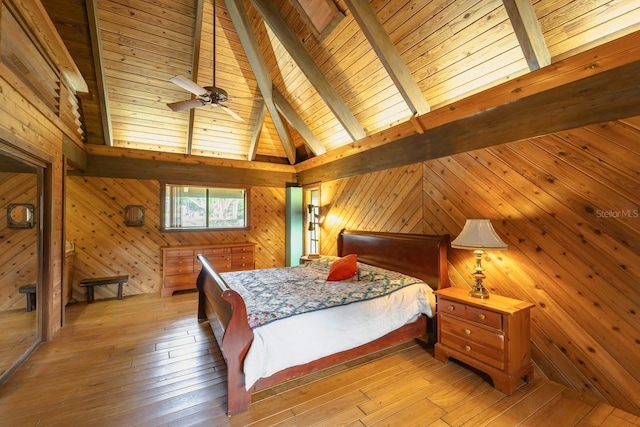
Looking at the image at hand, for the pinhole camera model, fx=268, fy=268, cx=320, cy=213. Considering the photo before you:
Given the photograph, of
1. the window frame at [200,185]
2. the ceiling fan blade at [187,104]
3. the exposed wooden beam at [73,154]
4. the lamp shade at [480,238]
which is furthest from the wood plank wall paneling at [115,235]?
the lamp shade at [480,238]

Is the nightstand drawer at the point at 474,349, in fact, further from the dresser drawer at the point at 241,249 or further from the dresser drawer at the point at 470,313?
the dresser drawer at the point at 241,249

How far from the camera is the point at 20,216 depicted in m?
3.03

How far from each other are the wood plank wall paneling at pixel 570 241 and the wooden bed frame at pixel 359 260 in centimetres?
30

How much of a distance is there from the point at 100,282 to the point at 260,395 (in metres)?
4.10

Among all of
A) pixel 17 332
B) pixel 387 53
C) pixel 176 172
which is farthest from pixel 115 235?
pixel 387 53

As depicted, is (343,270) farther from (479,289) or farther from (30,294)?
(30,294)

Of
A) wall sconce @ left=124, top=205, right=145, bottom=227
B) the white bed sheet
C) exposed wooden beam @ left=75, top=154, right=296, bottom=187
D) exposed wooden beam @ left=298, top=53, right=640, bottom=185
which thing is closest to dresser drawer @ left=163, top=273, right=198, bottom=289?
wall sconce @ left=124, top=205, right=145, bottom=227

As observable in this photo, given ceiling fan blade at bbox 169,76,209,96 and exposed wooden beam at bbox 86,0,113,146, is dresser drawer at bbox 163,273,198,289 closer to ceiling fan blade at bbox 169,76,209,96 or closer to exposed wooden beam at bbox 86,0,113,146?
exposed wooden beam at bbox 86,0,113,146

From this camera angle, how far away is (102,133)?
4.97 m

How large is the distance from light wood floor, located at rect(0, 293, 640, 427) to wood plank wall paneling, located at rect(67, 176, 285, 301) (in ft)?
7.10

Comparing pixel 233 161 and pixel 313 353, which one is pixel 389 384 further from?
pixel 233 161

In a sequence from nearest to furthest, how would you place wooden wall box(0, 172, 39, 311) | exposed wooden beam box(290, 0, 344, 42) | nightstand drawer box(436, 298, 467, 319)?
nightstand drawer box(436, 298, 467, 319) → wooden wall box(0, 172, 39, 311) → exposed wooden beam box(290, 0, 344, 42)

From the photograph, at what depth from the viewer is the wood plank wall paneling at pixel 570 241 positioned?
6.66ft

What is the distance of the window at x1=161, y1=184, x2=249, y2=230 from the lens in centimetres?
567
